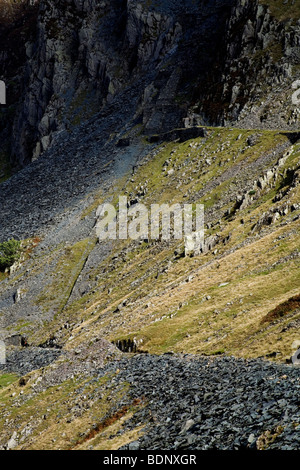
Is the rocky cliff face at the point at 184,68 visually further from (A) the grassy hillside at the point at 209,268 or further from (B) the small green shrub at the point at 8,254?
(B) the small green shrub at the point at 8,254

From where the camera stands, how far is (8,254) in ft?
317

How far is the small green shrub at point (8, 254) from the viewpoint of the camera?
313 feet

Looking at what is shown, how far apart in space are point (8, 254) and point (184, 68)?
284ft

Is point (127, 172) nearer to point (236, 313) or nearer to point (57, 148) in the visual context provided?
point (57, 148)

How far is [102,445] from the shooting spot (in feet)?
91.3

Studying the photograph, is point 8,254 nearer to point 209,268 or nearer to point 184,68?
point 209,268

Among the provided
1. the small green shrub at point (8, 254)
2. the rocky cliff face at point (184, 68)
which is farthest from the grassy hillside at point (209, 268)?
the rocky cliff face at point (184, 68)

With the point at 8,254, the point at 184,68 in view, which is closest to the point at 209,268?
the point at 8,254

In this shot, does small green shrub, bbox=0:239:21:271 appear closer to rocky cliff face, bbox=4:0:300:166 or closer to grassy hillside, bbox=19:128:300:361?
grassy hillside, bbox=19:128:300:361

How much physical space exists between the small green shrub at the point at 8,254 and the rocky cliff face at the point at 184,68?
5493 cm

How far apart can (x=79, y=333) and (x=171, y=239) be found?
24756 mm

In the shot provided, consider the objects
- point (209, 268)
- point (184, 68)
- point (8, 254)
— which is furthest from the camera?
point (184, 68)

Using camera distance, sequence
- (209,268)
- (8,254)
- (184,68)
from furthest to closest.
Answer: (184,68) < (8,254) < (209,268)
